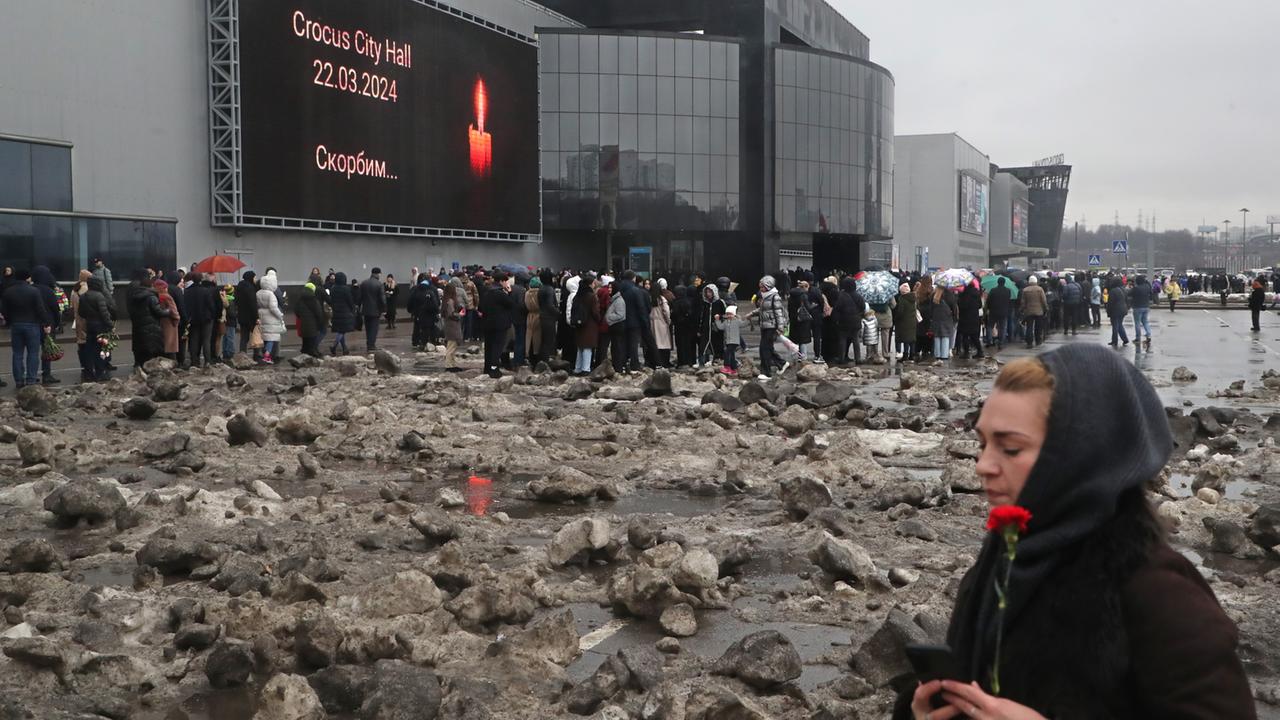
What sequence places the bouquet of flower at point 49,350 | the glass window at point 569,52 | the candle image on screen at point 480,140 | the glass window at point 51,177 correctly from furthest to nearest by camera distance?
the glass window at point 569,52 < the candle image on screen at point 480,140 < the glass window at point 51,177 < the bouquet of flower at point 49,350

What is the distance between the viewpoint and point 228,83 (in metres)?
37.7

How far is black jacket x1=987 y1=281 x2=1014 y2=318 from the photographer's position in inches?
1156

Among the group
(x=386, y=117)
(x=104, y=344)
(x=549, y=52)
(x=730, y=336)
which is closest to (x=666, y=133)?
(x=549, y=52)

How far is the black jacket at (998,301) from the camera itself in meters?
29.4

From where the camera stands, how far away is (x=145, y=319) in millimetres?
21844

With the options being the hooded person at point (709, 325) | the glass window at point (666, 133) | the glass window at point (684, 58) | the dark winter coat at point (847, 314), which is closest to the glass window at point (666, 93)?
the glass window at point (666, 133)

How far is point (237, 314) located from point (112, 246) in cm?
1165

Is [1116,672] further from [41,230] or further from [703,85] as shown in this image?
[703,85]

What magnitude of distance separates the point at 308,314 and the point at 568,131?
41071mm

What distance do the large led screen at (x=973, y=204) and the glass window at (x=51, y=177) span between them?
87015 millimetres

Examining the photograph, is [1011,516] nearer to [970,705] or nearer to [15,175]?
[970,705]

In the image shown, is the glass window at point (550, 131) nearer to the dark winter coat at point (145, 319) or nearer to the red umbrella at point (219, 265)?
the red umbrella at point (219, 265)

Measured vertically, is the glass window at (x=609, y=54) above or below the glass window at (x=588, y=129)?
above

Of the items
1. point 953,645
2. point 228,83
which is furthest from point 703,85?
point 953,645
